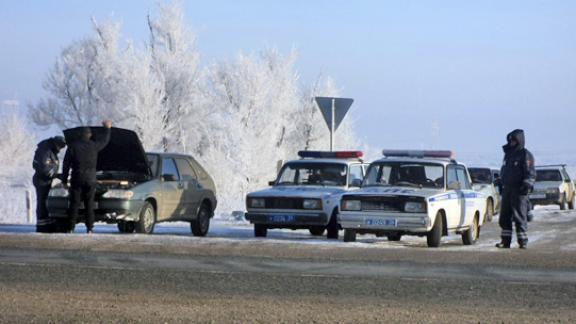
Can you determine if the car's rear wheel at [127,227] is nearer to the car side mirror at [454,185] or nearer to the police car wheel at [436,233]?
the police car wheel at [436,233]

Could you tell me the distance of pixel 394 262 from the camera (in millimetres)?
15133

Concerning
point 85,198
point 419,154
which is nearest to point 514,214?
point 419,154

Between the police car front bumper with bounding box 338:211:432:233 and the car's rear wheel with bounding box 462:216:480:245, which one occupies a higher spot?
the police car front bumper with bounding box 338:211:432:233

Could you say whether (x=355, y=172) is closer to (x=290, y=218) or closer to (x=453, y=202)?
(x=290, y=218)

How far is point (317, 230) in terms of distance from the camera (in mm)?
22281

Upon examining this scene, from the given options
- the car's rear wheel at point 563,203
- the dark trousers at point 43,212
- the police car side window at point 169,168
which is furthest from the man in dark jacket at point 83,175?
the car's rear wheel at point 563,203

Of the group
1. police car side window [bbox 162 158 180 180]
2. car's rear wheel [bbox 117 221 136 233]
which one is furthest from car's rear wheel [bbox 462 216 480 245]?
car's rear wheel [bbox 117 221 136 233]

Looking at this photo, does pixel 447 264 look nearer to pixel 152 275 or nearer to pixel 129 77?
pixel 152 275

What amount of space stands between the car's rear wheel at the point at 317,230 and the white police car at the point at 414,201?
1.37 metres

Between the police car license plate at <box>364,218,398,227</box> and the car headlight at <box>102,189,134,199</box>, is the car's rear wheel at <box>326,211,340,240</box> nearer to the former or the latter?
the police car license plate at <box>364,218,398,227</box>

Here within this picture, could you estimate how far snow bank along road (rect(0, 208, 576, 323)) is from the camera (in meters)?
9.74

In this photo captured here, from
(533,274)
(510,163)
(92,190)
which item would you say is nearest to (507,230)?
(510,163)

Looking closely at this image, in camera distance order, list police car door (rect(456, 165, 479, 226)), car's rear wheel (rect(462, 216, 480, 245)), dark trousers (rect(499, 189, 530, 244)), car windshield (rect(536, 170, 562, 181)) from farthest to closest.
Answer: car windshield (rect(536, 170, 562, 181)) < car's rear wheel (rect(462, 216, 480, 245)) < police car door (rect(456, 165, 479, 226)) < dark trousers (rect(499, 189, 530, 244))

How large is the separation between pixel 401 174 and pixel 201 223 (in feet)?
13.7
